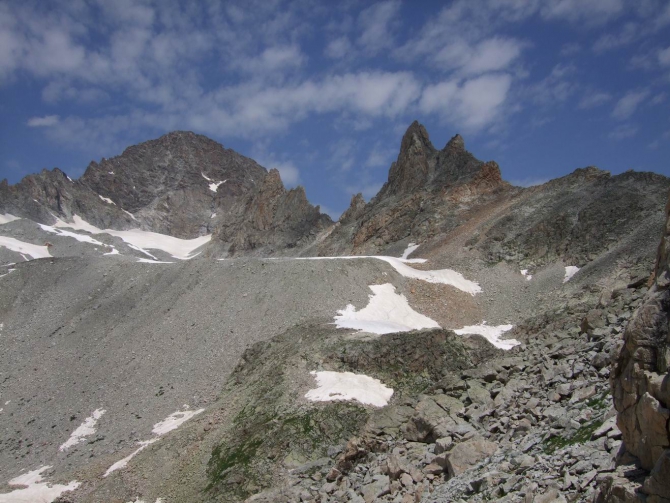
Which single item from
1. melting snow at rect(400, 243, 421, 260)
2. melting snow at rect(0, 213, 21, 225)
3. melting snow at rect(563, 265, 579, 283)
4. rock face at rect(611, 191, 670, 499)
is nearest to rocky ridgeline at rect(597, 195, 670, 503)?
rock face at rect(611, 191, 670, 499)

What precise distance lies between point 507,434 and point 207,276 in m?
41.7

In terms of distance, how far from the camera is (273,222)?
144 meters

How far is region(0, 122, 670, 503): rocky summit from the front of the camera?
12070 mm

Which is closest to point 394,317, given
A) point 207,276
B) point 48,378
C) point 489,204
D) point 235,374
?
point 235,374

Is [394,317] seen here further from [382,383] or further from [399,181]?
[399,181]

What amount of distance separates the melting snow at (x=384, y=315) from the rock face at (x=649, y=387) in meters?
26.4

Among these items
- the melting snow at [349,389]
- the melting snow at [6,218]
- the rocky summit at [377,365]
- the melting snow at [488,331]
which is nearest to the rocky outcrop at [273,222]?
the rocky summit at [377,365]

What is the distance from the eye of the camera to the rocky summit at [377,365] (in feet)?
39.6

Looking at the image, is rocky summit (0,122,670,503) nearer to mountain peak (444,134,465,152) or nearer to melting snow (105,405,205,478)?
melting snow (105,405,205,478)

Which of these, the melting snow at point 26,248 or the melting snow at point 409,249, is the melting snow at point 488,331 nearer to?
the melting snow at point 409,249

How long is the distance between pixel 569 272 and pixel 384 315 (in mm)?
21390

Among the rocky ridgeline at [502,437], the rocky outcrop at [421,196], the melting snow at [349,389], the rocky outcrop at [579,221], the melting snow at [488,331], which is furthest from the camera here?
the rocky outcrop at [421,196]

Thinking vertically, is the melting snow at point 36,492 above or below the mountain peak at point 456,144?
below

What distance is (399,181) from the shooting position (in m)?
105
